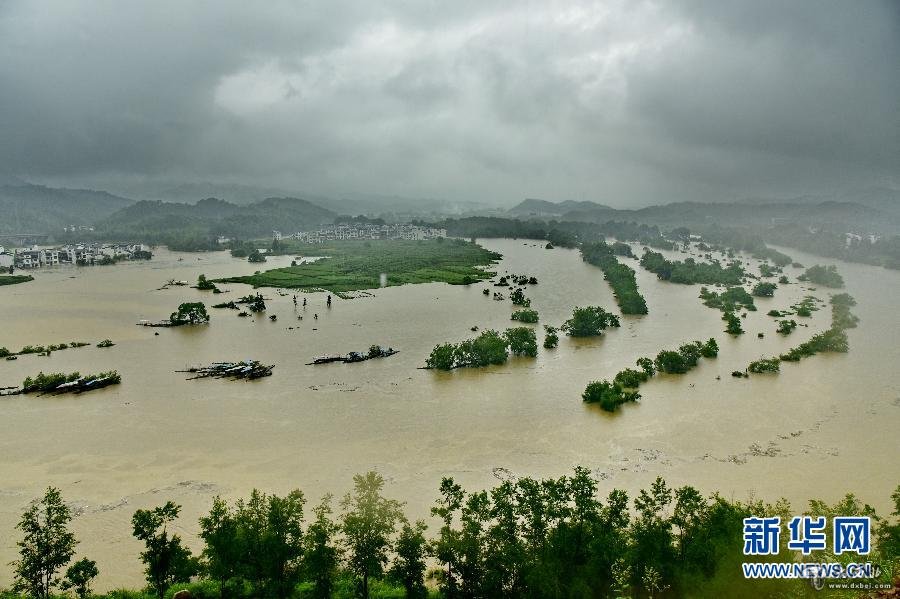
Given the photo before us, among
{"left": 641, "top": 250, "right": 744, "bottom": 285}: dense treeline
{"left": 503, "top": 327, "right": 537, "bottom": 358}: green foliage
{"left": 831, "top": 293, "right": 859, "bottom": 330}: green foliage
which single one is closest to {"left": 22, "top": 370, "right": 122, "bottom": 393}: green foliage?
{"left": 503, "top": 327, "right": 537, "bottom": 358}: green foliage

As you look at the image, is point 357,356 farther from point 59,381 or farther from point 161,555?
point 161,555

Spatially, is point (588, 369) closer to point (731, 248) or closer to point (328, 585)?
point (328, 585)

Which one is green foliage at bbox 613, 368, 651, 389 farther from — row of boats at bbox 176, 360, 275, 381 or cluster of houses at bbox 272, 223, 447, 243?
cluster of houses at bbox 272, 223, 447, 243

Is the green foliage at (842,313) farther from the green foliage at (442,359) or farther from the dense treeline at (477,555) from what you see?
the dense treeline at (477,555)

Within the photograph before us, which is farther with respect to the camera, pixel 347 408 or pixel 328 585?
pixel 347 408

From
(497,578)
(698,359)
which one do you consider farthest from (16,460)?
(698,359)
